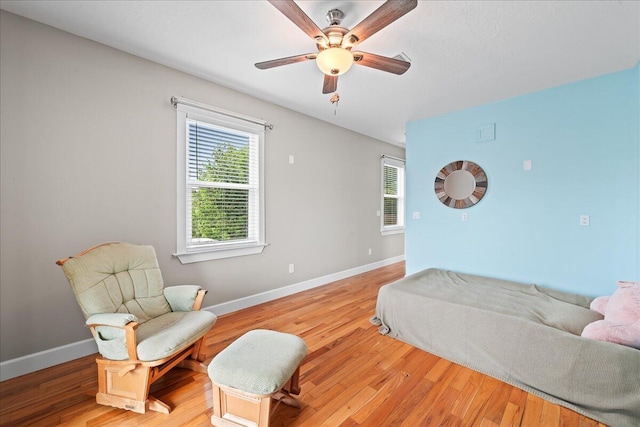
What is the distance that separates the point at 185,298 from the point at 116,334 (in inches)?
20.9

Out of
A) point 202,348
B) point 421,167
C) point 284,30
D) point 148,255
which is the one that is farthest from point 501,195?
point 148,255

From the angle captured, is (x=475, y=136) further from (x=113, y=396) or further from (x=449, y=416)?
(x=113, y=396)

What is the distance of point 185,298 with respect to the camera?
82.0 inches

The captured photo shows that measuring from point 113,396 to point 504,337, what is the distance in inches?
108

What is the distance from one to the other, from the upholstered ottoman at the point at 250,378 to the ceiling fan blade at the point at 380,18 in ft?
6.47

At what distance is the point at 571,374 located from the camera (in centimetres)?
168

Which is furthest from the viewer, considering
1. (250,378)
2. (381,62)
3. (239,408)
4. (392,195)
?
(392,195)

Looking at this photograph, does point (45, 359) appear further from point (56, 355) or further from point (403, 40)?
point (403, 40)

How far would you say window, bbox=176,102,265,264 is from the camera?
8.87ft

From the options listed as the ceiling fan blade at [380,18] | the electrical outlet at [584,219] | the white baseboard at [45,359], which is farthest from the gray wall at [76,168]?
the electrical outlet at [584,219]

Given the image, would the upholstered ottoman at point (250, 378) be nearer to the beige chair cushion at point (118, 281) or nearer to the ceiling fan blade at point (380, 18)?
the beige chair cushion at point (118, 281)

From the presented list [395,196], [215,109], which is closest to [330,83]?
[215,109]

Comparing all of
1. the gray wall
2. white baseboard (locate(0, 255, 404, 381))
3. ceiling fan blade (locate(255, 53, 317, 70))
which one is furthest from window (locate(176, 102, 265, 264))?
ceiling fan blade (locate(255, 53, 317, 70))

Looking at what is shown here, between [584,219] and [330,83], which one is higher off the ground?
[330,83]
